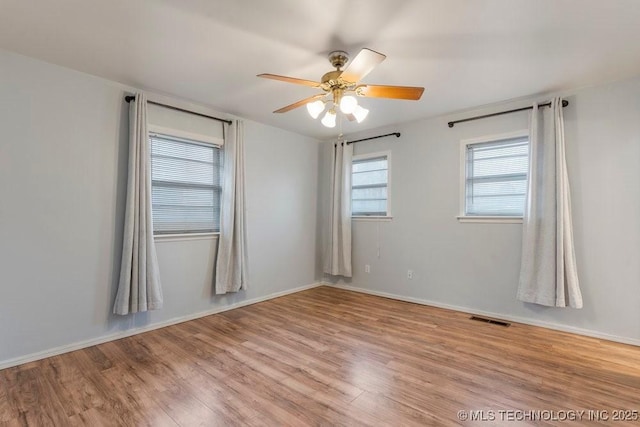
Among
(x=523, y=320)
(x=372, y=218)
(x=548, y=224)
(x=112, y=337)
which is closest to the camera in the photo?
(x=112, y=337)

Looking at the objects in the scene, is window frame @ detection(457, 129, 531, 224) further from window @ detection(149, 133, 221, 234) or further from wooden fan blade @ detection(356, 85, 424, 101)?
window @ detection(149, 133, 221, 234)

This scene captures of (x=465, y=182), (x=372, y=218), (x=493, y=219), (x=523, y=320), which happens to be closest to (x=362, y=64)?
(x=465, y=182)

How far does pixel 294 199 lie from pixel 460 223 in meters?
2.43

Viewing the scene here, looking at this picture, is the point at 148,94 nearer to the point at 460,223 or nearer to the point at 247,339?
the point at 247,339

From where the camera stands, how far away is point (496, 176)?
3.68 metres

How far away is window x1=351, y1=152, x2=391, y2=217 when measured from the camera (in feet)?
15.1

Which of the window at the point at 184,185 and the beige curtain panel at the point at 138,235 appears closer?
the beige curtain panel at the point at 138,235

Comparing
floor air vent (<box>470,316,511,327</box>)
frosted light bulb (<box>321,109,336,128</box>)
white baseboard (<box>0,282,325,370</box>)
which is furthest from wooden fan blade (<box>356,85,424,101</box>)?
white baseboard (<box>0,282,325,370</box>)

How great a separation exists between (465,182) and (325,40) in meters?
2.58

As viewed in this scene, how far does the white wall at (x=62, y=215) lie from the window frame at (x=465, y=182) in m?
3.37

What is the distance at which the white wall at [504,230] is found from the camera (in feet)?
9.60

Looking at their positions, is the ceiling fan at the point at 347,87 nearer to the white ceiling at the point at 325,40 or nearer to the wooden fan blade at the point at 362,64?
the wooden fan blade at the point at 362,64

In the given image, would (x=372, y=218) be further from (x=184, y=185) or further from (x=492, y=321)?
(x=184, y=185)

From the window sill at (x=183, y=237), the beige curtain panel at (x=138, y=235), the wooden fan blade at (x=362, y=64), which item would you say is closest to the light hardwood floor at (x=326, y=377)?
the beige curtain panel at (x=138, y=235)
